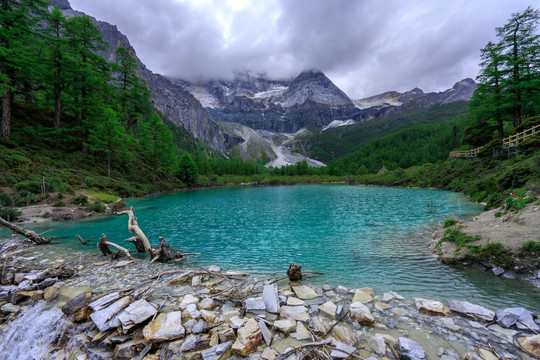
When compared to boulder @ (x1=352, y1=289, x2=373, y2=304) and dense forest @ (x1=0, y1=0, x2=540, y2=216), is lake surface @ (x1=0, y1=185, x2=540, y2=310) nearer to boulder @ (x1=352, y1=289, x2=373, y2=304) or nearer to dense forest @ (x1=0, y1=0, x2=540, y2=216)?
boulder @ (x1=352, y1=289, x2=373, y2=304)

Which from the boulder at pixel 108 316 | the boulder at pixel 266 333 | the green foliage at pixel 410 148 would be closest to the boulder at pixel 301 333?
the boulder at pixel 266 333

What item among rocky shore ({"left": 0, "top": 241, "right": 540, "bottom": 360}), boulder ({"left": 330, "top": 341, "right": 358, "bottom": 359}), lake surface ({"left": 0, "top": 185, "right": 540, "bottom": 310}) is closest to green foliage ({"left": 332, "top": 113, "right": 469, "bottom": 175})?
lake surface ({"left": 0, "top": 185, "right": 540, "bottom": 310})

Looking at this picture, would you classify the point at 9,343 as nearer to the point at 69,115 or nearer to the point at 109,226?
the point at 109,226

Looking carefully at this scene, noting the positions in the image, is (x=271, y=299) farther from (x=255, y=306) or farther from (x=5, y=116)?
(x=5, y=116)

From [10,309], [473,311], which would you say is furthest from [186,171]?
[473,311]

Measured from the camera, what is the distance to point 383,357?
399cm

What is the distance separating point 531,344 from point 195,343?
6.69 metres

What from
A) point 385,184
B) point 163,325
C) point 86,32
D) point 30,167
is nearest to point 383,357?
point 163,325

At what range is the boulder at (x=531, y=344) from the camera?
3.94m

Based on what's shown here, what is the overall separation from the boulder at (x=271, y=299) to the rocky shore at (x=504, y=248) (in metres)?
8.54

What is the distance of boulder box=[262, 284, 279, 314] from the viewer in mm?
5562

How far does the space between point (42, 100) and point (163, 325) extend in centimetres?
5874

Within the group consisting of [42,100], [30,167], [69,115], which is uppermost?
[42,100]

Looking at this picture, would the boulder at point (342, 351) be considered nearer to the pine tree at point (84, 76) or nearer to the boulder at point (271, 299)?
the boulder at point (271, 299)
